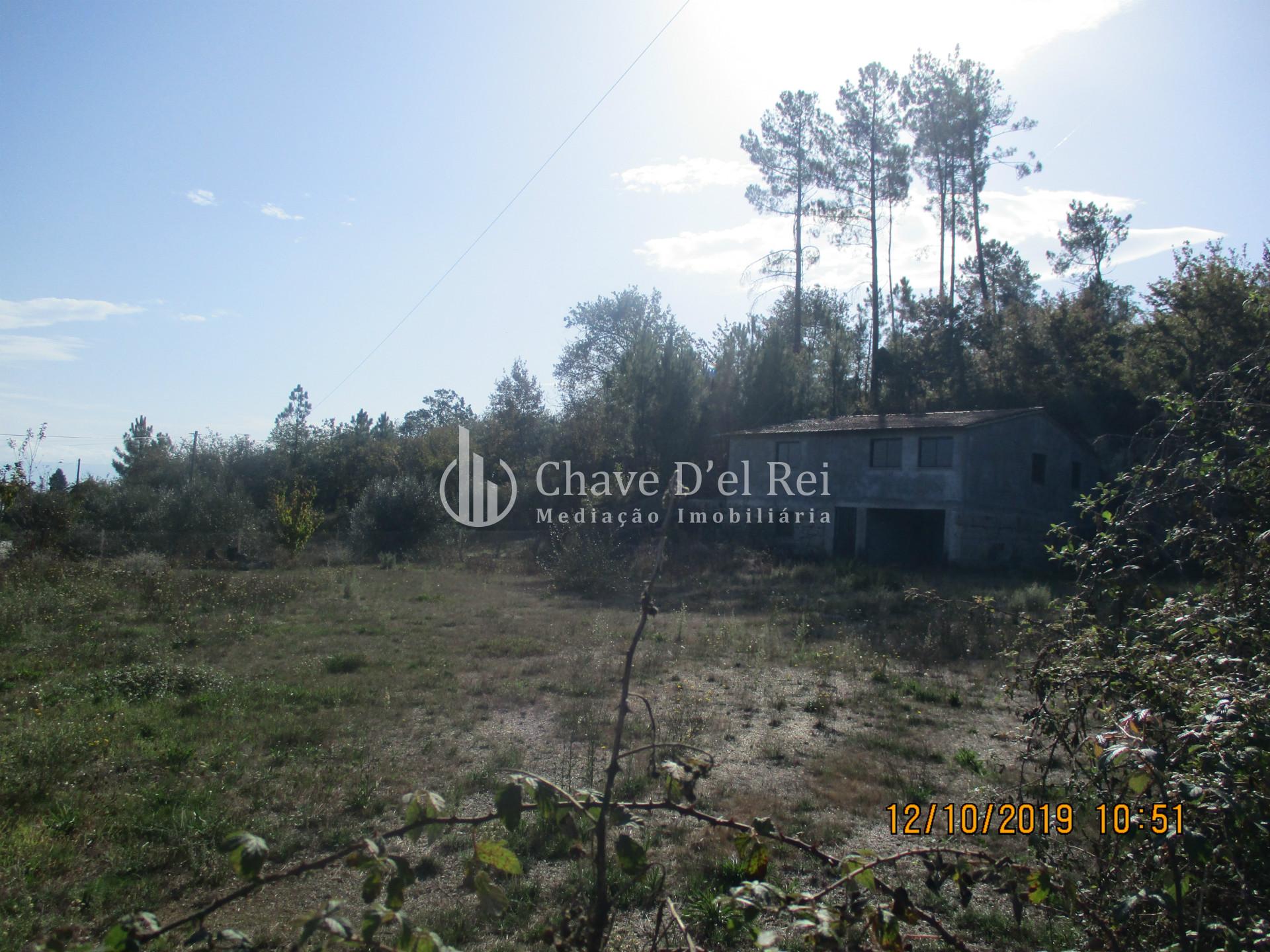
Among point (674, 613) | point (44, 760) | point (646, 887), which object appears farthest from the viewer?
point (674, 613)

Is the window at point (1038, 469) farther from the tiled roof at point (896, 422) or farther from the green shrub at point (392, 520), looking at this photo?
the green shrub at point (392, 520)

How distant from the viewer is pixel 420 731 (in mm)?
6566

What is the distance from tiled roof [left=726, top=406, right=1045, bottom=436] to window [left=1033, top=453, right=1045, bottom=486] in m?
1.36

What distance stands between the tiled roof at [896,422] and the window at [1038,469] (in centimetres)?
136

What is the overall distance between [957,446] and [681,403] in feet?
37.1

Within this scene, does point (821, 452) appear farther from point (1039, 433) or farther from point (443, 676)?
point (443, 676)

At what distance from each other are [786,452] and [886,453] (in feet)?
11.5

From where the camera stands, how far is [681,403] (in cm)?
3044

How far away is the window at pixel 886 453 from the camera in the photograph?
23266 millimetres

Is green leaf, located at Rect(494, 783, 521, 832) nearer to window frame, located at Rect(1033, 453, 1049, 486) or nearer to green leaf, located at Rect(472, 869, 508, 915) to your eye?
green leaf, located at Rect(472, 869, 508, 915)

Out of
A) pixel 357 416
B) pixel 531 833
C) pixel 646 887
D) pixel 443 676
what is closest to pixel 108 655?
pixel 443 676

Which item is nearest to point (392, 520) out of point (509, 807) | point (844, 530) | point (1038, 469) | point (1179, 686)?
point (844, 530)

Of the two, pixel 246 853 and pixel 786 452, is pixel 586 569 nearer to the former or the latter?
pixel 786 452
